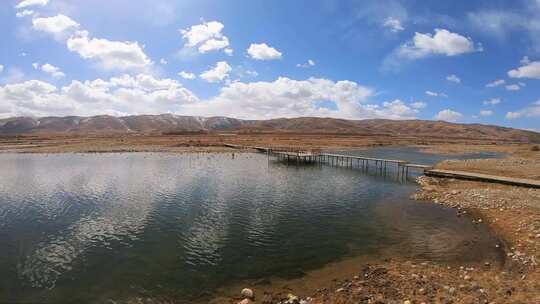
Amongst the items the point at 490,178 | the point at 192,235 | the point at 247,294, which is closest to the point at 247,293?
the point at 247,294

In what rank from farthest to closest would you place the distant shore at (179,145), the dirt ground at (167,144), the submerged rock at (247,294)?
the dirt ground at (167,144)
the distant shore at (179,145)
the submerged rock at (247,294)

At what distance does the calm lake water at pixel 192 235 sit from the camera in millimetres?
16141

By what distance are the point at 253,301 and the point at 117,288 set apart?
6.72 meters

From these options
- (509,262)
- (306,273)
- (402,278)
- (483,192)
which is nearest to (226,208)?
(306,273)

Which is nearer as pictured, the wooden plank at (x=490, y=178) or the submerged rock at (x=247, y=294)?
the submerged rock at (x=247, y=294)

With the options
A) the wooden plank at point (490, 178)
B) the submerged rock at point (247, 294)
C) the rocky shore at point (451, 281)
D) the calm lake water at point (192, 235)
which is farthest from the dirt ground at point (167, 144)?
the submerged rock at point (247, 294)

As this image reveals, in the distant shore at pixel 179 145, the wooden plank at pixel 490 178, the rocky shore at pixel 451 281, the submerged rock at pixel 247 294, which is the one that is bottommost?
the submerged rock at pixel 247 294

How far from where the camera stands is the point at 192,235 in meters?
22.2

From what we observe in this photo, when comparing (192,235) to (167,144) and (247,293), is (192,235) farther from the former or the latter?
(167,144)

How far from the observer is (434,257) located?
59.9 feet

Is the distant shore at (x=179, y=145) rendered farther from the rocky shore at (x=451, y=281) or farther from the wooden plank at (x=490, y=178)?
the rocky shore at (x=451, y=281)

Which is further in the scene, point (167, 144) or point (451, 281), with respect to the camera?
point (167, 144)

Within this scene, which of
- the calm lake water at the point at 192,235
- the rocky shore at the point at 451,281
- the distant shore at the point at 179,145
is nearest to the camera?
the rocky shore at the point at 451,281

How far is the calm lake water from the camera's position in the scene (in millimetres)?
16141
